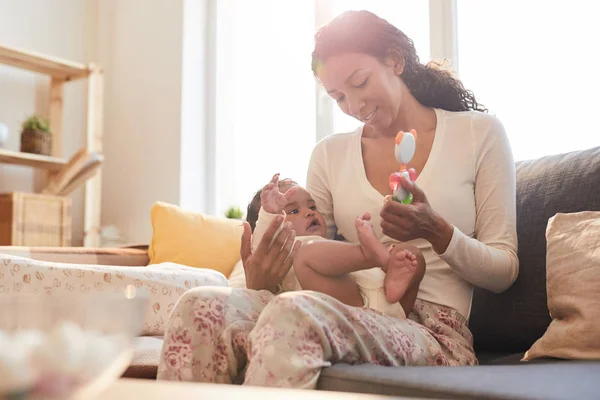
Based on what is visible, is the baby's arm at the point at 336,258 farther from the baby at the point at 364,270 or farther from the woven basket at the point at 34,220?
the woven basket at the point at 34,220

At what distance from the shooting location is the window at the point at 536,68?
2430 mm

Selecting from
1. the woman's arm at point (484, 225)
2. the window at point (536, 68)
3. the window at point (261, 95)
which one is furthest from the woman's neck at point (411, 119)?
the window at point (261, 95)

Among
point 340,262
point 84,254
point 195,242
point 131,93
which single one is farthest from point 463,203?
point 131,93

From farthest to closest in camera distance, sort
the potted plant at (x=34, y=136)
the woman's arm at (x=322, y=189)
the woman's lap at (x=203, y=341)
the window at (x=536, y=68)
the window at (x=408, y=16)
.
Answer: the potted plant at (x=34, y=136) < the window at (x=408, y=16) < the window at (x=536, y=68) < the woman's arm at (x=322, y=189) < the woman's lap at (x=203, y=341)

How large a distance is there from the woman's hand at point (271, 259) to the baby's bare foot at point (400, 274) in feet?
0.72

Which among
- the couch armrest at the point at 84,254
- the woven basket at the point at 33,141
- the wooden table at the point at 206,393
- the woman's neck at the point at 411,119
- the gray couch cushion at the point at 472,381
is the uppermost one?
the woven basket at the point at 33,141

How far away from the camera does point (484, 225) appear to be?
5.09 ft

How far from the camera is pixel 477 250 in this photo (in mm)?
1420

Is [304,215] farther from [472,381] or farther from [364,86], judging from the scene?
[472,381]

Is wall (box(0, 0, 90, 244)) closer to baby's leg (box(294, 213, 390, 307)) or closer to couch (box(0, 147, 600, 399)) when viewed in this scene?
couch (box(0, 147, 600, 399))

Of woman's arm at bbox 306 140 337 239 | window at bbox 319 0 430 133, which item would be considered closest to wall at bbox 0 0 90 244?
window at bbox 319 0 430 133

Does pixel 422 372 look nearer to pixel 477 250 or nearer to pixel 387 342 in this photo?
pixel 387 342

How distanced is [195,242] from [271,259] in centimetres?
123

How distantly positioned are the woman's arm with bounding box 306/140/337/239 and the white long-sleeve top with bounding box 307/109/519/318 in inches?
2.7
